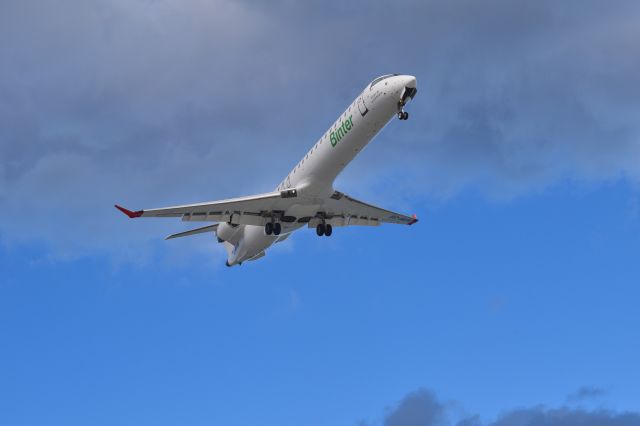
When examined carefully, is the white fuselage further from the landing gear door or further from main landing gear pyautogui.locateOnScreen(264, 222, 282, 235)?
main landing gear pyautogui.locateOnScreen(264, 222, 282, 235)

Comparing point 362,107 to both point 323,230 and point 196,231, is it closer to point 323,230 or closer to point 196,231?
point 323,230

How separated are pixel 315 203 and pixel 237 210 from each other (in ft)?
16.3

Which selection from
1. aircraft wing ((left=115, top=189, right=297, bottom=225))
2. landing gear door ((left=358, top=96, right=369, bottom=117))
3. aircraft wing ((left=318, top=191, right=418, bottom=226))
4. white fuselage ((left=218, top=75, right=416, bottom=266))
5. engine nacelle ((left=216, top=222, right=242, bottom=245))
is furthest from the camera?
engine nacelle ((left=216, top=222, right=242, bottom=245))

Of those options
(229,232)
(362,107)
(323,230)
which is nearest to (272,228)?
(323,230)

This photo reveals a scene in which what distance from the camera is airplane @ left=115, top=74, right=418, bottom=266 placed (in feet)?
180

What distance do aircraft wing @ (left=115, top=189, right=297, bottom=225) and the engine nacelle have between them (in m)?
3.49

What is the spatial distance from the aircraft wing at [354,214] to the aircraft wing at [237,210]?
9.97ft

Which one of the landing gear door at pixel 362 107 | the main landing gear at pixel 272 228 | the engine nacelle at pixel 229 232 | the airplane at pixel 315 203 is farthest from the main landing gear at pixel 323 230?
the landing gear door at pixel 362 107

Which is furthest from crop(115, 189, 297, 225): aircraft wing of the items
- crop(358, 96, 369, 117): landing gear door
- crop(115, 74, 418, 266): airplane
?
crop(358, 96, 369, 117): landing gear door

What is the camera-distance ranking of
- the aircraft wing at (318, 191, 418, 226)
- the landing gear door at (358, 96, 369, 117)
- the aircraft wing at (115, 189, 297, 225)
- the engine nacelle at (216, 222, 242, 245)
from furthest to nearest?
the engine nacelle at (216, 222, 242, 245), the aircraft wing at (318, 191, 418, 226), the aircraft wing at (115, 189, 297, 225), the landing gear door at (358, 96, 369, 117)

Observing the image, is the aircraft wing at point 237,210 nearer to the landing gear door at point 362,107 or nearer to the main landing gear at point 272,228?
the main landing gear at point 272,228

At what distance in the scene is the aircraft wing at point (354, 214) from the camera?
2485 inches

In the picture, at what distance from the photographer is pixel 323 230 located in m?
64.8

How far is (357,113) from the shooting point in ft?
182
